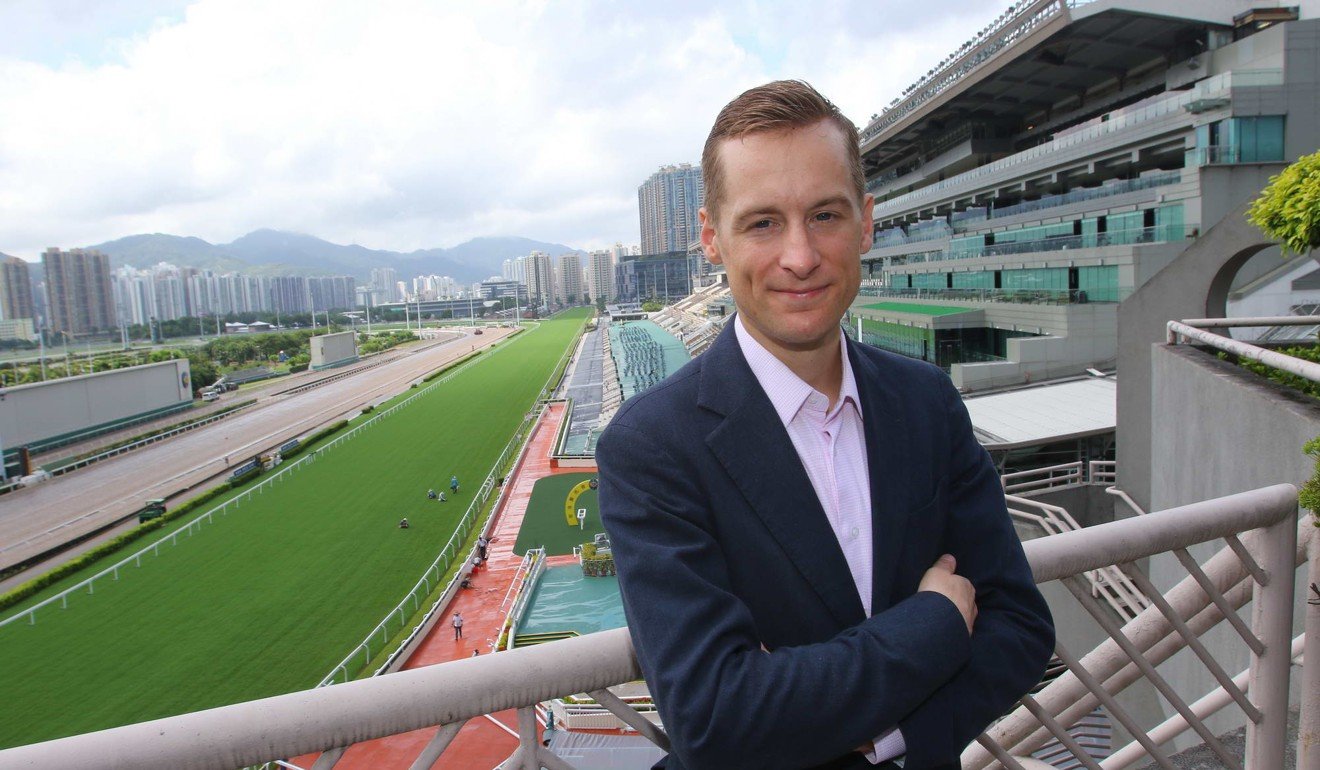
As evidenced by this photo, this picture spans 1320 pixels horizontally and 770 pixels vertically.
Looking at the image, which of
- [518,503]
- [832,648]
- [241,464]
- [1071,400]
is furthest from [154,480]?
[832,648]

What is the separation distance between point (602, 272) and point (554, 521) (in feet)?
463

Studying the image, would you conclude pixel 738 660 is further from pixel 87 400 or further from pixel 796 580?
pixel 87 400

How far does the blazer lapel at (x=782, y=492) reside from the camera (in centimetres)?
111

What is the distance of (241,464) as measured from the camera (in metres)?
24.8

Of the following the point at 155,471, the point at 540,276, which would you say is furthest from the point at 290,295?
the point at 155,471

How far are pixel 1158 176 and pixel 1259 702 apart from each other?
13772 millimetres

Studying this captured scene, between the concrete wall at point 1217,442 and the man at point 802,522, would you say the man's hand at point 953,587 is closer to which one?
the man at point 802,522

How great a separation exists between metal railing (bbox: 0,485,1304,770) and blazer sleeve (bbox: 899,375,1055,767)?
121 mm

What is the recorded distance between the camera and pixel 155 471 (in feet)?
81.0

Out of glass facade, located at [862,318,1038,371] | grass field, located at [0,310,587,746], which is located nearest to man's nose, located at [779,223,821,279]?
grass field, located at [0,310,587,746]

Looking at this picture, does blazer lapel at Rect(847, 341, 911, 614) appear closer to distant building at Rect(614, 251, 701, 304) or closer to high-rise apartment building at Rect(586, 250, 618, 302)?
distant building at Rect(614, 251, 701, 304)

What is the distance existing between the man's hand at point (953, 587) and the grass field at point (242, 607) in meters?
10.8

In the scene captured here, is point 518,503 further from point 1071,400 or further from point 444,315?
point 444,315

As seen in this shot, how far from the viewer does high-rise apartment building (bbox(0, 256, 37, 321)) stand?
232ft
